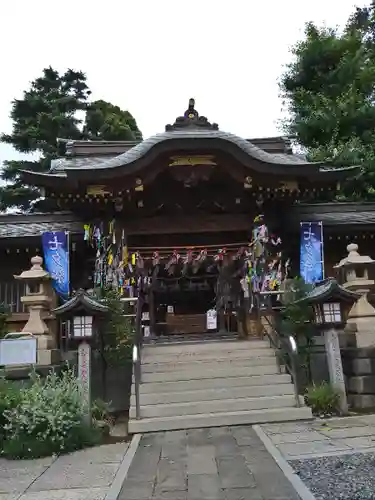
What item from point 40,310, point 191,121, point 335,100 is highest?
point 335,100

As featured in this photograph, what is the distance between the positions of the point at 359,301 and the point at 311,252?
2.32 meters

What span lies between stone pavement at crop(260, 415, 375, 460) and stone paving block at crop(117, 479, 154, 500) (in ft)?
5.83

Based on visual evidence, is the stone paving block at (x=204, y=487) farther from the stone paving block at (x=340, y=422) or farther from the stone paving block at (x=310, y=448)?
the stone paving block at (x=340, y=422)

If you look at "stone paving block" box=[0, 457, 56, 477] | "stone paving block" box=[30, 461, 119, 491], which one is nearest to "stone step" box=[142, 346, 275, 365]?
"stone paving block" box=[0, 457, 56, 477]

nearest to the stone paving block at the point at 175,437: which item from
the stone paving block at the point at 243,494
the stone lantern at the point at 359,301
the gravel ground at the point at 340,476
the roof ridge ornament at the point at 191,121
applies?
the gravel ground at the point at 340,476

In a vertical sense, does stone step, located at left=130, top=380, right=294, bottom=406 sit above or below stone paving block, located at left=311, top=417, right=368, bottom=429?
above

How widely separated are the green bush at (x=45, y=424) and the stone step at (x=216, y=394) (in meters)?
1.36

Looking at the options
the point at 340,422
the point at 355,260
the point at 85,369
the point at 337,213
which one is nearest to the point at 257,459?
the point at 340,422

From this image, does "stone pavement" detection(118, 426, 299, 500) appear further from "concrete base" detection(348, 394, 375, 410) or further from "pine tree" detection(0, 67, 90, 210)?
"pine tree" detection(0, 67, 90, 210)

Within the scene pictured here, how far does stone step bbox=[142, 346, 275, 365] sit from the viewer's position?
9516 millimetres

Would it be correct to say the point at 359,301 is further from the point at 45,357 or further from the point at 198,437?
the point at 45,357

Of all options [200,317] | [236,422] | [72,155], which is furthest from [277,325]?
[72,155]

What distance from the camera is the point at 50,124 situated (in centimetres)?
2606

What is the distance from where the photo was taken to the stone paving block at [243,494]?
14.0 ft
